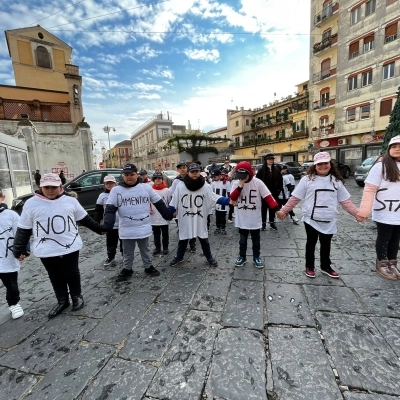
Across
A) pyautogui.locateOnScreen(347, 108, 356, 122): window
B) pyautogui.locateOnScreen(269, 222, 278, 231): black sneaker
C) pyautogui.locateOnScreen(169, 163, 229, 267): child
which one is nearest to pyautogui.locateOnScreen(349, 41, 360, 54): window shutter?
pyautogui.locateOnScreen(347, 108, 356, 122): window

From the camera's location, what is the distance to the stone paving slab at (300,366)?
1525mm

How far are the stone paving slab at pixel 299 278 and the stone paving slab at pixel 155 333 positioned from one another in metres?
1.32

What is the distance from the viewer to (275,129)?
33.1m

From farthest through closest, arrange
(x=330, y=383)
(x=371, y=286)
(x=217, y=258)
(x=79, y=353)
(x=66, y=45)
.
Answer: (x=66, y=45), (x=217, y=258), (x=371, y=286), (x=79, y=353), (x=330, y=383)

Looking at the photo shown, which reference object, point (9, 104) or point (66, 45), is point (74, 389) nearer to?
point (9, 104)

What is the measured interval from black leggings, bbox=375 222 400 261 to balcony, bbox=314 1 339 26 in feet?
87.4

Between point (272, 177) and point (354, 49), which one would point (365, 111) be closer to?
point (354, 49)

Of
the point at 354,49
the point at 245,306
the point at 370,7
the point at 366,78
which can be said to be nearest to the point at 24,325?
the point at 245,306

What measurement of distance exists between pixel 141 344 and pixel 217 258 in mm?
2096

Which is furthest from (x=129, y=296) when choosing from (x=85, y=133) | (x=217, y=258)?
(x=85, y=133)

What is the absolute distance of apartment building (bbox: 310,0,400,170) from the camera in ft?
56.4

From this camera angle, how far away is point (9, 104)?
604 inches

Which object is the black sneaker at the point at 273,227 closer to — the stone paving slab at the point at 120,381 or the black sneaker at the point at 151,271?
the black sneaker at the point at 151,271

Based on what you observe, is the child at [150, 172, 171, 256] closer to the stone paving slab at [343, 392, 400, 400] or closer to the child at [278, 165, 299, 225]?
the child at [278, 165, 299, 225]
